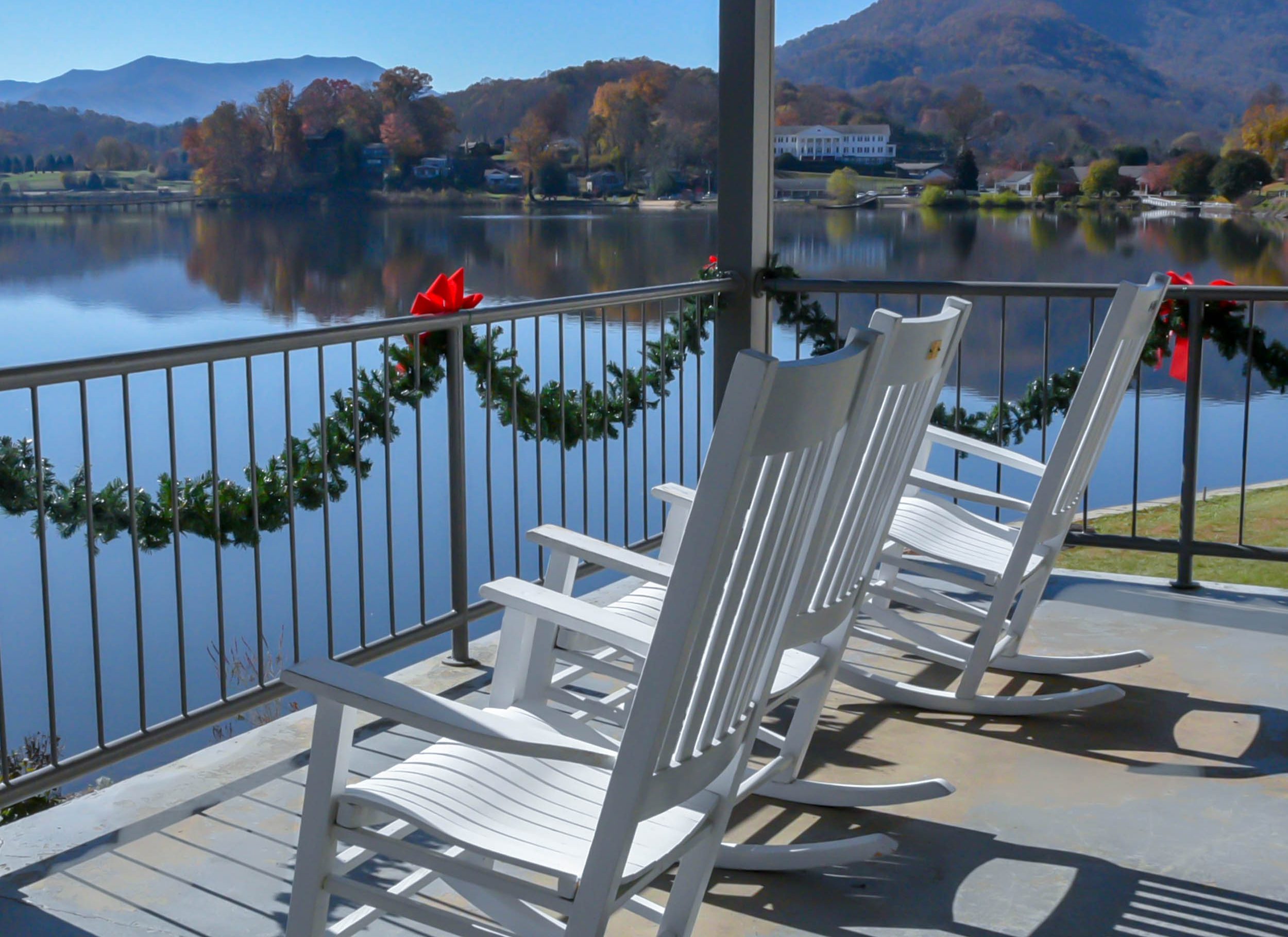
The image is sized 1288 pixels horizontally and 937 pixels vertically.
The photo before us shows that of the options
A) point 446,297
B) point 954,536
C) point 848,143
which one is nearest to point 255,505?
point 446,297

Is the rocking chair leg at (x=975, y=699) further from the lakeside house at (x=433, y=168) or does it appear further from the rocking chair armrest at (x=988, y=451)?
the lakeside house at (x=433, y=168)

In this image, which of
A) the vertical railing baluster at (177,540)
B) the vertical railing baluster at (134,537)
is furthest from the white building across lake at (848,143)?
the vertical railing baluster at (134,537)

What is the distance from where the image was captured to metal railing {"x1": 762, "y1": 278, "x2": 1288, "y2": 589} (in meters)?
3.93

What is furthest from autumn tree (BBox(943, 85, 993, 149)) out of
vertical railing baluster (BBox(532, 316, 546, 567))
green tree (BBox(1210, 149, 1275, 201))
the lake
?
vertical railing baluster (BBox(532, 316, 546, 567))

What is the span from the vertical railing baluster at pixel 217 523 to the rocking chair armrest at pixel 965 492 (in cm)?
168

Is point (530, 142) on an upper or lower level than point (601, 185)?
upper

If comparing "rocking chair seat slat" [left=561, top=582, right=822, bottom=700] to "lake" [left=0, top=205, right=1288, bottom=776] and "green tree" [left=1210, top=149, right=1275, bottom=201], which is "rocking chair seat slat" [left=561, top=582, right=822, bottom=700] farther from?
"green tree" [left=1210, top=149, right=1275, bottom=201]

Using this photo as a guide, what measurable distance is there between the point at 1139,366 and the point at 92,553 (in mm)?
3408

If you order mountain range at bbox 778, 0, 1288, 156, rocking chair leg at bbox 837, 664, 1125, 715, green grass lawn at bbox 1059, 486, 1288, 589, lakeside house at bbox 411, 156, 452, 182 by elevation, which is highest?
mountain range at bbox 778, 0, 1288, 156

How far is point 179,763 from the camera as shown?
2.71 meters

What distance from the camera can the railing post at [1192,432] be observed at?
3939 mm

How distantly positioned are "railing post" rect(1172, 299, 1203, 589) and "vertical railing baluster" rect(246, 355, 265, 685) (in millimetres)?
2882

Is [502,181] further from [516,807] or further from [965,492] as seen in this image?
[516,807]

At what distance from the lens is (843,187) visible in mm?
5418
